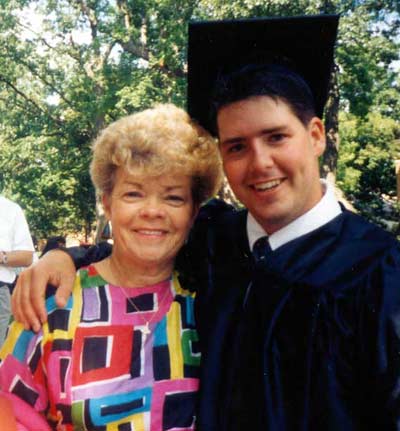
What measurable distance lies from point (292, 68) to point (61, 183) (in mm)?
20746

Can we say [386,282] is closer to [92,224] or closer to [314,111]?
[314,111]

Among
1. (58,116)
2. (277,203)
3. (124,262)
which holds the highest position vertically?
(58,116)

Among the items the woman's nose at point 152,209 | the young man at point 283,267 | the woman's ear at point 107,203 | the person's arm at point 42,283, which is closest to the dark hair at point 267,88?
the young man at point 283,267

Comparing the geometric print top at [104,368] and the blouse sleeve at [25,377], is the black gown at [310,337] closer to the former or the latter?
the geometric print top at [104,368]

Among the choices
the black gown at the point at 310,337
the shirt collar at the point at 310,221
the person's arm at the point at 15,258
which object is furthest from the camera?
the person's arm at the point at 15,258

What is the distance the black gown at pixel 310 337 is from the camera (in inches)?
59.3

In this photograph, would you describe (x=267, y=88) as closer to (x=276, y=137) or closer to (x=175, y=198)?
(x=276, y=137)

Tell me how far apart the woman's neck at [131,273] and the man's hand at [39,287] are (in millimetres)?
140

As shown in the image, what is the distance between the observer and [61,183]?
862 inches

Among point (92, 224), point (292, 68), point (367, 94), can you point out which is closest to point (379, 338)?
point (292, 68)

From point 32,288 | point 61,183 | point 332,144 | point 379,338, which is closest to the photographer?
point 379,338

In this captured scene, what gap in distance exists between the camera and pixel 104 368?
192 cm

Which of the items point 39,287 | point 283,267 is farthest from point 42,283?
point 283,267

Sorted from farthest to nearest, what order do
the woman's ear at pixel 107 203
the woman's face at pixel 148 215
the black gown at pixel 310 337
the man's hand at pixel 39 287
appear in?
the woman's ear at pixel 107 203 → the woman's face at pixel 148 215 → the man's hand at pixel 39 287 → the black gown at pixel 310 337
